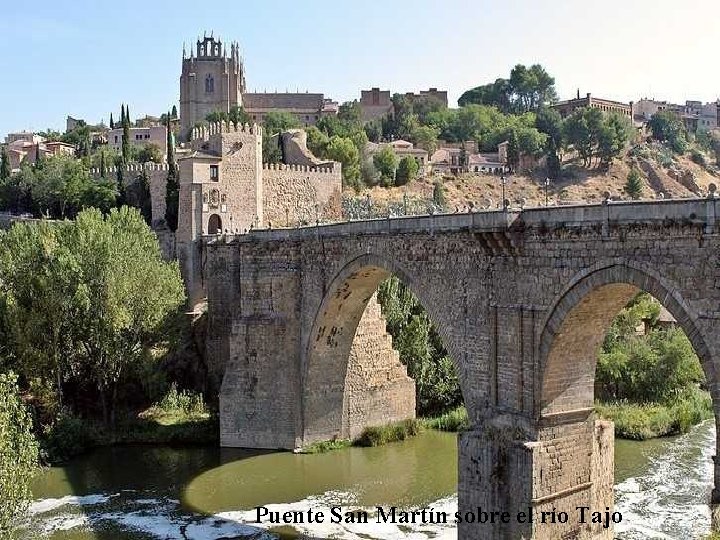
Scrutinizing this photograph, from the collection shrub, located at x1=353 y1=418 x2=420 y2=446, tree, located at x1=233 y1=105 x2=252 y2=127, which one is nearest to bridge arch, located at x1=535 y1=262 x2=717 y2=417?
shrub, located at x1=353 y1=418 x2=420 y2=446

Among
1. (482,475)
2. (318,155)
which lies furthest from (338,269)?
(318,155)

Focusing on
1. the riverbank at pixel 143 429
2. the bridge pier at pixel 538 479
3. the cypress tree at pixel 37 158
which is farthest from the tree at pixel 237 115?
the bridge pier at pixel 538 479

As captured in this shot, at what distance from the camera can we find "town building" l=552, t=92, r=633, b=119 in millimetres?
88750

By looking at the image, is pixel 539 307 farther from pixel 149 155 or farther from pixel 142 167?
pixel 149 155

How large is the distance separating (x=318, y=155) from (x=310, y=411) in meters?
29.1

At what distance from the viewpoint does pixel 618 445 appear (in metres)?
22.9

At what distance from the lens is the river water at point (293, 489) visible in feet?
57.4

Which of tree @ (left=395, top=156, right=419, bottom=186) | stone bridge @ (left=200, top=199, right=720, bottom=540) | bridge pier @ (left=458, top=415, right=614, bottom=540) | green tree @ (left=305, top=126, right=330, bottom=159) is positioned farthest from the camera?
tree @ (left=395, top=156, right=419, bottom=186)

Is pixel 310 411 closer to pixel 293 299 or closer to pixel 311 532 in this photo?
pixel 293 299

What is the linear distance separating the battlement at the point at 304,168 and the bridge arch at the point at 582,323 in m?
24.3

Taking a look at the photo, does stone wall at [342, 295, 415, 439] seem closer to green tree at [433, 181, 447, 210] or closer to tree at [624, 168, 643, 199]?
green tree at [433, 181, 447, 210]

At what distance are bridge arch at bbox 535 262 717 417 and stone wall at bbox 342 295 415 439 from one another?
34.0ft

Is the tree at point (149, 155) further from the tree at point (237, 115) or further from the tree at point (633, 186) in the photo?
the tree at point (633, 186)

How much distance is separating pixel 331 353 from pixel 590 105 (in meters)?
71.6
